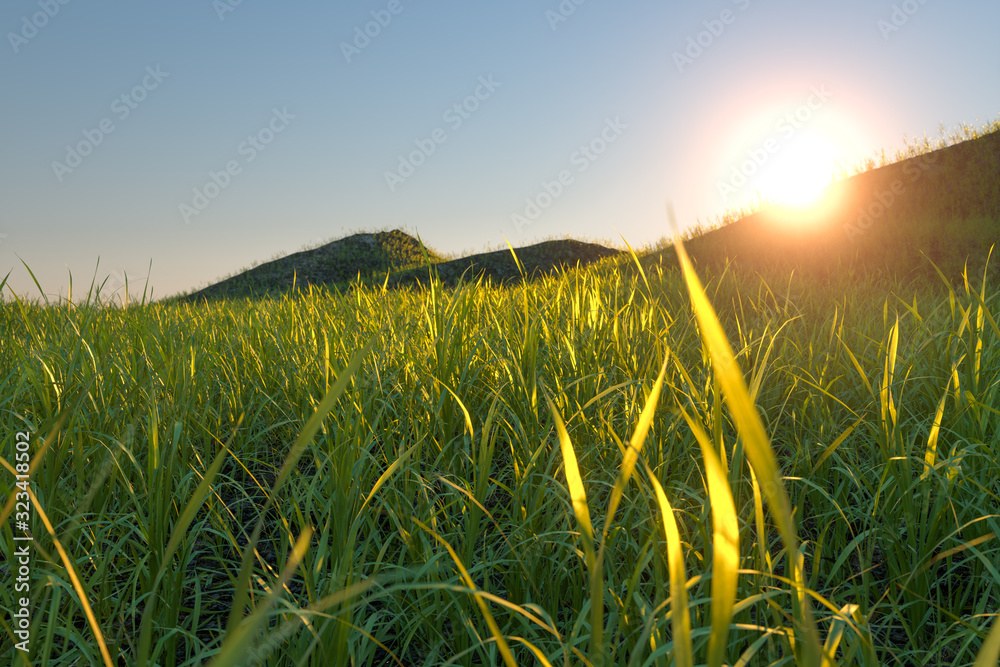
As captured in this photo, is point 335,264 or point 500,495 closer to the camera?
point 500,495

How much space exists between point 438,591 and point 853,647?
2.33 feet

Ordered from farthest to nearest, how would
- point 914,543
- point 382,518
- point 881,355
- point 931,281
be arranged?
point 931,281 → point 881,355 → point 382,518 → point 914,543

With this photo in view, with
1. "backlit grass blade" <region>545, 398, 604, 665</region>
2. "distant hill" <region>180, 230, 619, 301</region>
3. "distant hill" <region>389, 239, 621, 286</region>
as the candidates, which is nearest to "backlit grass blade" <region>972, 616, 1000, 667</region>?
"backlit grass blade" <region>545, 398, 604, 665</region>

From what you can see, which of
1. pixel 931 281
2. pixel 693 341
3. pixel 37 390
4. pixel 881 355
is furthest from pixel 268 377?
pixel 931 281

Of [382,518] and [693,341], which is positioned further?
[693,341]

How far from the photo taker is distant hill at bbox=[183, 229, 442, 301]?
12195 mm

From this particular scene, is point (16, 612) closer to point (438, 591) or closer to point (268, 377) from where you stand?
point (438, 591)

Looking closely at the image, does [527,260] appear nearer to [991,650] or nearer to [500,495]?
[500,495]

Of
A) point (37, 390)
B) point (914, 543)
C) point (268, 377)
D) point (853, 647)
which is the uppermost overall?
point (37, 390)

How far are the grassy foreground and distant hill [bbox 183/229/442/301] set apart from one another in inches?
393

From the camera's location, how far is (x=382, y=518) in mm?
1511

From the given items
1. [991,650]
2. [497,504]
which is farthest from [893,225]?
[991,650]

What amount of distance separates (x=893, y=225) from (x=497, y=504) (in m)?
4.75

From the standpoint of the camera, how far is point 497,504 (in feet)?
4.74
